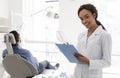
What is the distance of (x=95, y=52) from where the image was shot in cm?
155

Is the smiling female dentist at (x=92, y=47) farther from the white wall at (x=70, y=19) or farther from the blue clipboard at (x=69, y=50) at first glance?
the white wall at (x=70, y=19)

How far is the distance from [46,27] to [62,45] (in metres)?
2.44

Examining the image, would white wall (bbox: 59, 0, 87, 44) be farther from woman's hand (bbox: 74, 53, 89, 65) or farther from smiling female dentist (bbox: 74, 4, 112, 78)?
woman's hand (bbox: 74, 53, 89, 65)

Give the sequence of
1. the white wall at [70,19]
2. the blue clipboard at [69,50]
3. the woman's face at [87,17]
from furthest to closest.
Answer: the white wall at [70,19] → the woman's face at [87,17] → the blue clipboard at [69,50]

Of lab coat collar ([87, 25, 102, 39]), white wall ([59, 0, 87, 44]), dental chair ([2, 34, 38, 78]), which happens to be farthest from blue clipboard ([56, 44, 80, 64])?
white wall ([59, 0, 87, 44])

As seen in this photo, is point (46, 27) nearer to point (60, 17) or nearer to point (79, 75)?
point (60, 17)

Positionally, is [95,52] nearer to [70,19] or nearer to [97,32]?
[97,32]

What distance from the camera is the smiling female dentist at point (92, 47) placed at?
1501 millimetres

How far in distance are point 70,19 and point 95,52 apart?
2.08 m

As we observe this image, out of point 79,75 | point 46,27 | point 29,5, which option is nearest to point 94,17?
point 79,75

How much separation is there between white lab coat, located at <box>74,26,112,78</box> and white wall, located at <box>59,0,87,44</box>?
189 cm

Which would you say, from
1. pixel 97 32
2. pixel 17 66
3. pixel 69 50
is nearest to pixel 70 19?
pixel 17 66

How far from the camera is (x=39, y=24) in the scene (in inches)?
158

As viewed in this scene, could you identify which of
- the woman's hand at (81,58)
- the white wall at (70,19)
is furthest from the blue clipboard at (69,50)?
the white wall at (70,19)
